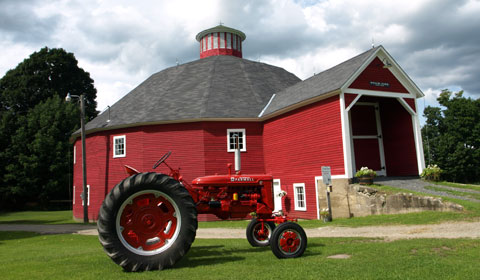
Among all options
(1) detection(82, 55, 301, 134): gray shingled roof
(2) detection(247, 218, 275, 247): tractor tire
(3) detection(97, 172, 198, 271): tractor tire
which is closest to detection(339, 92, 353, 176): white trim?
(1) detection(82, 55, 301, 134): gray shingled roof

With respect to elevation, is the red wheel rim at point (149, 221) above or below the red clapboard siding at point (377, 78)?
below

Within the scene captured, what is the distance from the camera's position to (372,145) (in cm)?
1795

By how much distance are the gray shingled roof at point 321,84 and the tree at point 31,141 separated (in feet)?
78.3

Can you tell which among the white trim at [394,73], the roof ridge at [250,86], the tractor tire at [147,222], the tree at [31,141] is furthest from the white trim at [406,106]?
the tree at [31,141]

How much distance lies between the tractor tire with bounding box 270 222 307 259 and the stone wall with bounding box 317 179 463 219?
747 cm

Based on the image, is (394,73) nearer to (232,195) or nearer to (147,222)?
(232,195)

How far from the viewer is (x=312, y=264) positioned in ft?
18.1

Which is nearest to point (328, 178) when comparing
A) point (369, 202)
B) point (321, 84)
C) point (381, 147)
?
point (369, 202)

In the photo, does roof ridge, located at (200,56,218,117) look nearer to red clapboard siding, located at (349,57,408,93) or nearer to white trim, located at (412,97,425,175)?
red clapboard siding, located at (349,57,408,93)

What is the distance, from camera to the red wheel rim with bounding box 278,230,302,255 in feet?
20.1

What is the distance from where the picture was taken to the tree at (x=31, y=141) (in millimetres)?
32281

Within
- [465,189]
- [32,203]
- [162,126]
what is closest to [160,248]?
[465,189]

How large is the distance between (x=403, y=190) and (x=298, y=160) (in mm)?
5384

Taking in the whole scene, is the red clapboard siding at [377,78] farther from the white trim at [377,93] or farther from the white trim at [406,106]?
the white trim at [406,106]
